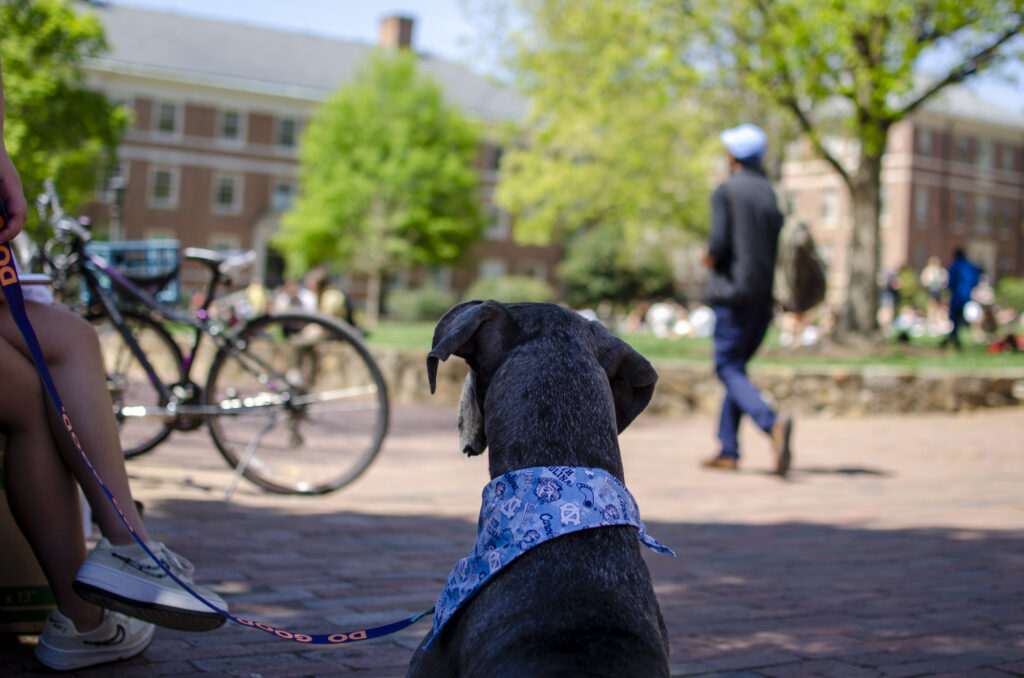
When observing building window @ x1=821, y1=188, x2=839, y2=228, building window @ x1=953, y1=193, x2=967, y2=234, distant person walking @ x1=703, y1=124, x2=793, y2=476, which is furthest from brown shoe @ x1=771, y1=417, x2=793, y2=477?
building window @ x1=953, y1=193, x2=967, y2=234

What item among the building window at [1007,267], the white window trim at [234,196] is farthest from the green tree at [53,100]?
the building window at [1007,267]

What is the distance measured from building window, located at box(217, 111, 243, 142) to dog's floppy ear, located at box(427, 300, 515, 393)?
175 ft

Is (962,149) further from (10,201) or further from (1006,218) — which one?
(10,201)

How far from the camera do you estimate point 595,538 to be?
6.00ft

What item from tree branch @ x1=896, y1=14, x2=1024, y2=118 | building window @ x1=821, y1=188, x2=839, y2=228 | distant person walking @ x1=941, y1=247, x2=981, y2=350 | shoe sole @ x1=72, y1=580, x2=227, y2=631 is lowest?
shoe sole @ x1=72, y1=580, x2=227, y2=631

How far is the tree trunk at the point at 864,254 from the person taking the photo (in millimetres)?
16828

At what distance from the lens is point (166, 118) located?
50.9m

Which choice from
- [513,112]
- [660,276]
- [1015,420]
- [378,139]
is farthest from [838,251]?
[1015,420]

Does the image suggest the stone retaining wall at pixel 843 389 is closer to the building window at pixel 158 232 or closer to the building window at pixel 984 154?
the building window at pixel 158 232

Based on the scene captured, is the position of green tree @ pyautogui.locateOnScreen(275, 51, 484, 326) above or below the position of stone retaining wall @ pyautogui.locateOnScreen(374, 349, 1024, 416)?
above

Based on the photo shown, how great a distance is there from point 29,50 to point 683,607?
23235 millimetres

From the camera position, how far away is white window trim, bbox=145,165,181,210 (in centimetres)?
5134

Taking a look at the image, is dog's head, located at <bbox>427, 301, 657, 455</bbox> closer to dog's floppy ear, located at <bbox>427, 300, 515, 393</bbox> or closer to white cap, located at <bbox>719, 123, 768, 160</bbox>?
dog's floppy ear, located at <bbox>427, 300, 515, 393</bbox>

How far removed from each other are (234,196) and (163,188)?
3.60 metres
